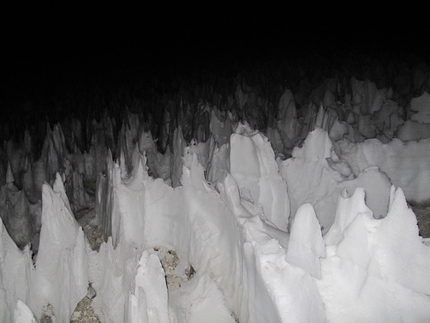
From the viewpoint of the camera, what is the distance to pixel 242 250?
12.7 ft

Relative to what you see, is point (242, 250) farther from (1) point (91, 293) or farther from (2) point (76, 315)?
(2) point (76, 315)

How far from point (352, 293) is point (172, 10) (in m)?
37.6

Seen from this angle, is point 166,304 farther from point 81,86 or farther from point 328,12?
point 328,12

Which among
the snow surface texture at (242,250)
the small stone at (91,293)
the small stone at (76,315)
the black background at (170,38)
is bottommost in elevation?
the small stone at (76,315)

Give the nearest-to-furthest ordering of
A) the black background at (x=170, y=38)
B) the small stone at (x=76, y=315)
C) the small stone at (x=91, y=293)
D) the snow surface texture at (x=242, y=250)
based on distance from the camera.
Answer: the snow surface texture at (x=242, y=250) → the small stone at (x=76, y=315) → the small stone at (x=91, y=293) → the black background at (x=170, y=38)

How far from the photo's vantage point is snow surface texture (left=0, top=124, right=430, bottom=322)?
3.02 meters

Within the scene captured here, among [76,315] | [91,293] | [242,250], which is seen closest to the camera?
[242,250]

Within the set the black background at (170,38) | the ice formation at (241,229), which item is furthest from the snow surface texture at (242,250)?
the black background at (170,38)

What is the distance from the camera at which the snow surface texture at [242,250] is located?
3021 mm

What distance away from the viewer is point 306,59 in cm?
1730

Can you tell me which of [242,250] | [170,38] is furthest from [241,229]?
[170,38]

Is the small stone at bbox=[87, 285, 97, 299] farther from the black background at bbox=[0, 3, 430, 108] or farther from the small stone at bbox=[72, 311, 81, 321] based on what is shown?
the black background at bbox=[0, 3, 430, 108]

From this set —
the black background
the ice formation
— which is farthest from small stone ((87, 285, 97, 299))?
the black background

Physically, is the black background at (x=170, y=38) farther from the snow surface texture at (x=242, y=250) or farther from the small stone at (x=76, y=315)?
the small stone at (x=76, y=315)
